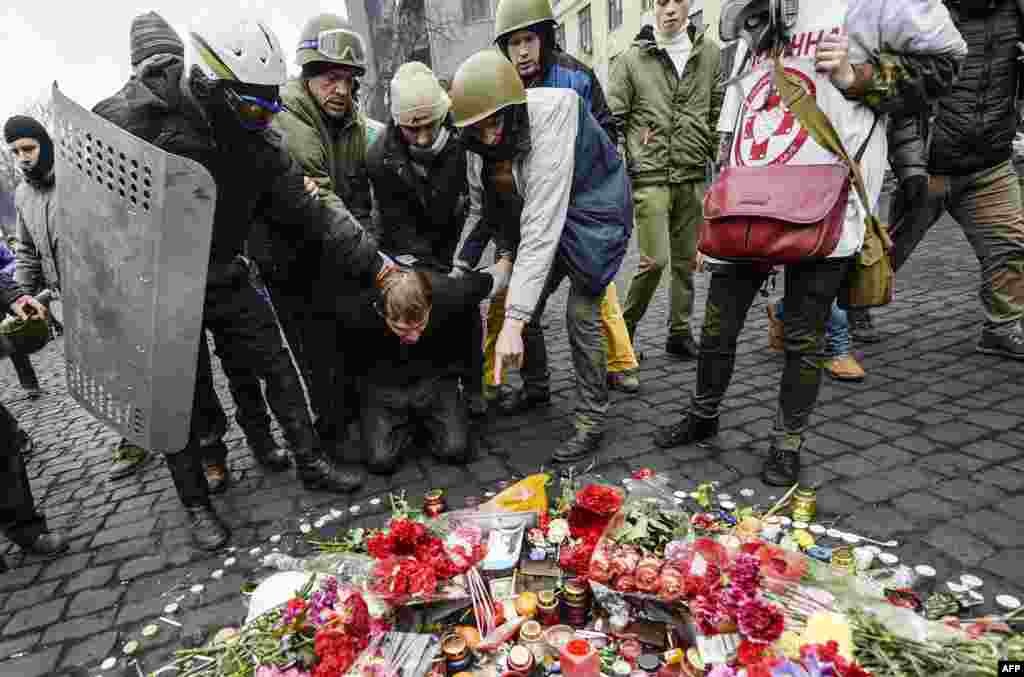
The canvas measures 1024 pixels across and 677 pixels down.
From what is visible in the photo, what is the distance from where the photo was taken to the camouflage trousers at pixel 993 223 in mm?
3688

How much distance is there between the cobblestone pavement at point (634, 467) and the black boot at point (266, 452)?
87 millimetres

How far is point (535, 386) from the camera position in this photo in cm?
404

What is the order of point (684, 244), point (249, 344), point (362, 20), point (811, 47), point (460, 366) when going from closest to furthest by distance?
point (811, 47) → point (249, 344) → point (460, 366) → point (684, 244) → point (362, 20)

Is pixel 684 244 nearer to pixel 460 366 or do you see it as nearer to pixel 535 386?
pixel 535 386

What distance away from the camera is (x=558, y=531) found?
226cm

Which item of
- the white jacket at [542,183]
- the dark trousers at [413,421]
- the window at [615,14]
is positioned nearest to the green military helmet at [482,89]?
the white jacket at [542,183]

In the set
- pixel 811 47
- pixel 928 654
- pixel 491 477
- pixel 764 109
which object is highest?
pixel 811 47

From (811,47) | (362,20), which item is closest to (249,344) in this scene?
(811,47)

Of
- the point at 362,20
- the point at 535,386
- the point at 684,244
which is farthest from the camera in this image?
the point at 362,20

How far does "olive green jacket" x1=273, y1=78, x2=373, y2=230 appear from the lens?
3.25 m

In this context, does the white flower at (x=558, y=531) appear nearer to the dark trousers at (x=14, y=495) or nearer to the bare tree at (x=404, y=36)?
the dark trousers at (x=14, y=495)

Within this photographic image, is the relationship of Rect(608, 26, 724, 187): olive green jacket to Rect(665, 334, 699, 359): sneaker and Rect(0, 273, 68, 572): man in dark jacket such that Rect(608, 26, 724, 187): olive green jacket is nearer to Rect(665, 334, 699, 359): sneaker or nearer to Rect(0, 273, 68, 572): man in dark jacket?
Rect(665, 334, 699, 359): sneaker

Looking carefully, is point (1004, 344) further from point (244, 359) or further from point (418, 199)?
point (244, 359)

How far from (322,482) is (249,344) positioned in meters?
0.84
